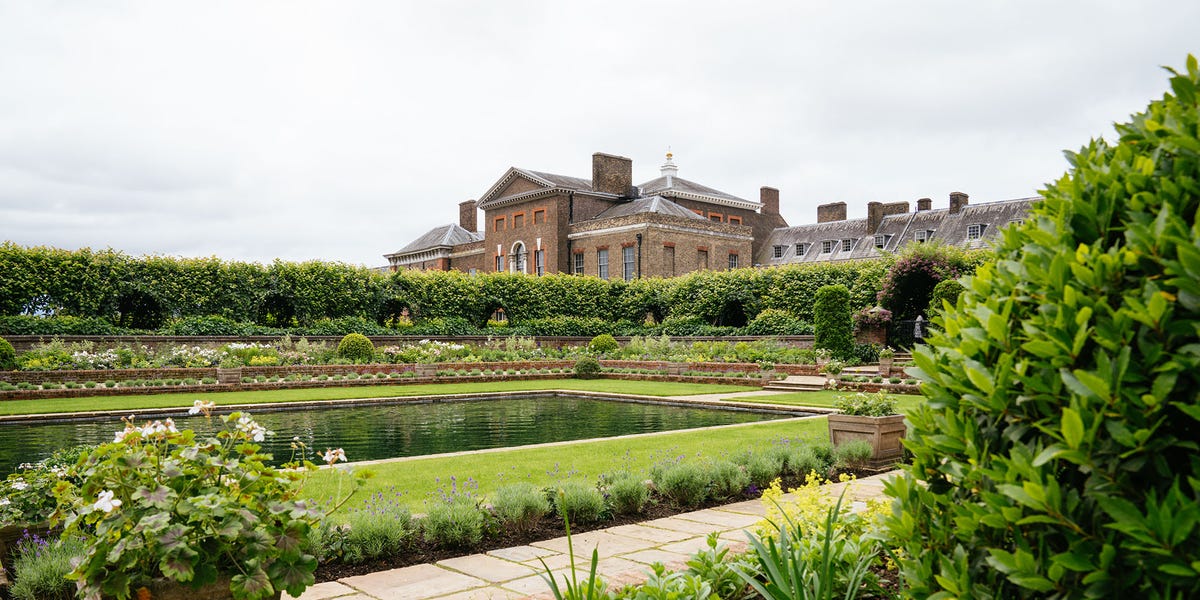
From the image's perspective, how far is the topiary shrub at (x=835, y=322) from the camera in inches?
867

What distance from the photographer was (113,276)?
2527cm

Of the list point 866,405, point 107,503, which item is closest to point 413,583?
point 107,503

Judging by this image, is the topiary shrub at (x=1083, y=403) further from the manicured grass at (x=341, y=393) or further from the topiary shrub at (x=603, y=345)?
the topiary shrub at (x=603, y=345)

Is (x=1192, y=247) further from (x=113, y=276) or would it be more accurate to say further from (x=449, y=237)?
(x=449, y=237)

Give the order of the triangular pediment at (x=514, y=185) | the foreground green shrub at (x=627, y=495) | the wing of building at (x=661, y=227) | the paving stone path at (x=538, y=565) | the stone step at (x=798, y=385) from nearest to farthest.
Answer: the paving stone path at (x=538, y=565)
the foreground green shrub at (x=627, y=495)
the stone step at (x=798, y=385)
the wing of building at (x=661, y=227)
the triangular pediment at (x=514, y=185)

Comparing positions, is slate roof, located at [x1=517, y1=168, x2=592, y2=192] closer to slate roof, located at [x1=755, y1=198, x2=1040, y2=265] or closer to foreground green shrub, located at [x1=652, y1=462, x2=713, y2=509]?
slate roof, located at [x1=755, y1=198, x2=1040, y2=265]

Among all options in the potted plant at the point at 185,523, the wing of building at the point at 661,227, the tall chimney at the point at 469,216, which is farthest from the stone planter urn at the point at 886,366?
the tall chimney at the point at 469,216

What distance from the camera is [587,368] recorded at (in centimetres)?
2227

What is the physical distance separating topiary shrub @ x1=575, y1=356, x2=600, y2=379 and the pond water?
620cm

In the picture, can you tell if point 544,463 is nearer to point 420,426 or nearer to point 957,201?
point 420,426

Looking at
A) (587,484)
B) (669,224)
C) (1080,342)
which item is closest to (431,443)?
(587,484)

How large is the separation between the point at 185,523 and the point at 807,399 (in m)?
13.1

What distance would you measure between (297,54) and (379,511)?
819cm

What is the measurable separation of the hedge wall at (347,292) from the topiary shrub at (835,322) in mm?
5982
